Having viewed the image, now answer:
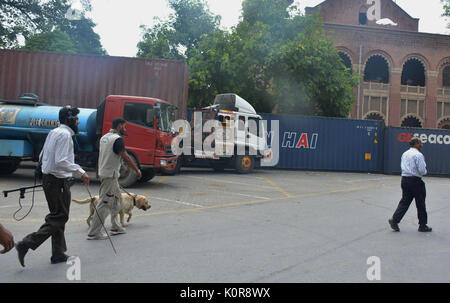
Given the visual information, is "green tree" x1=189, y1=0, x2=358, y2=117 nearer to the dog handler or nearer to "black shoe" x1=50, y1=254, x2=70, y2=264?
the dog handler

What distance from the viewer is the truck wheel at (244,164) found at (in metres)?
16.5

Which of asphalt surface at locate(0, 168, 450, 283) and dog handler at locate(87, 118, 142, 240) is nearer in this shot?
asphalt surface at locate(0, 168, 450, 283)

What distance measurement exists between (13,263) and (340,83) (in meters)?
21.0

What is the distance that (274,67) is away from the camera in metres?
21.7

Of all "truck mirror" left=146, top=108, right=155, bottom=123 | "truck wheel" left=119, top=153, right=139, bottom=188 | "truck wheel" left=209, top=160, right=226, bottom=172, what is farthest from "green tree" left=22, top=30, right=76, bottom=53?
"truck wheel" left=119, top=153, right=139, bottom=188

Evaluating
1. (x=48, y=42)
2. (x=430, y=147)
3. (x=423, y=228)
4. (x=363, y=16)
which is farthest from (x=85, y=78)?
(x=363, y=16)

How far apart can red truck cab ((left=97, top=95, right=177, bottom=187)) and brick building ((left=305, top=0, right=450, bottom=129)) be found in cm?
2635

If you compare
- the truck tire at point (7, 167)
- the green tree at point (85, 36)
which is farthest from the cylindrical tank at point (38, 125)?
the green tree at point (85, 36)

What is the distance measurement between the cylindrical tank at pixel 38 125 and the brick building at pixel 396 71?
2725 centimetres

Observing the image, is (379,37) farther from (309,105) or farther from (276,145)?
(276,145)

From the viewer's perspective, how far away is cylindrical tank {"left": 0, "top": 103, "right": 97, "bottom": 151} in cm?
1112

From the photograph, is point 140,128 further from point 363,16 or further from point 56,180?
point 363,16

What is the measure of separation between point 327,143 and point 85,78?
1202cm

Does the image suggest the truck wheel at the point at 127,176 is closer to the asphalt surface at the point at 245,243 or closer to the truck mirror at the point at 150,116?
the asphalt surface at the point at 245,243
